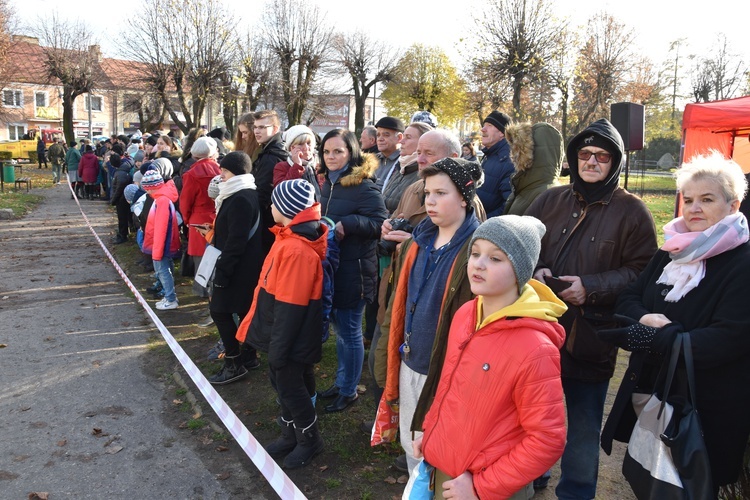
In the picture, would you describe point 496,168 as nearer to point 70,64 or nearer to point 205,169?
point 205,169

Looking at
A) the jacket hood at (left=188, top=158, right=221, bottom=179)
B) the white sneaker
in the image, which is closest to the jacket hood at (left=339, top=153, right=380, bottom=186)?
the jacket hood at (left=188, top=158, right=221, bottom=179)

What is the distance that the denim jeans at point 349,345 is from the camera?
175 inches

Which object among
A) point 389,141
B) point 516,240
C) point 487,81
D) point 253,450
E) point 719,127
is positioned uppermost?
point 487,81

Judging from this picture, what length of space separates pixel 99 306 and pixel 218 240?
3.43m

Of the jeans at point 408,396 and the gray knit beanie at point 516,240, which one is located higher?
the gray knit beanie at point 516,240

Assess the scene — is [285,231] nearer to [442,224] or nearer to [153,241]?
[442,224]

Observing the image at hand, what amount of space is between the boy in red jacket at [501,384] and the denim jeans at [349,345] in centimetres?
217

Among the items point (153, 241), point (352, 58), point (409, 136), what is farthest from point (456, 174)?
point (352, 58)

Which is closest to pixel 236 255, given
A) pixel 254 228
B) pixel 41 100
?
pixel 254 228

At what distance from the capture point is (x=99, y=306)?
7.45 m

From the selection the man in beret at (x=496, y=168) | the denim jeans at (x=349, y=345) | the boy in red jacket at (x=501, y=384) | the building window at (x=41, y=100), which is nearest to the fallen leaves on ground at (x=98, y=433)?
the denim jeans at (x=349, y=345)

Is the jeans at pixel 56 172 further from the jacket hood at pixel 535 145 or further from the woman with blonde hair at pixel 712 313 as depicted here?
the woman with blonde hair at pixel 712 313

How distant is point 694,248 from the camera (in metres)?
2.45

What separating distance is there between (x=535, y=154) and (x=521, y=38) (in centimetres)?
2098
